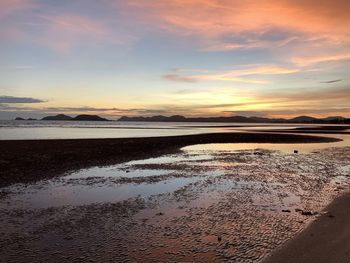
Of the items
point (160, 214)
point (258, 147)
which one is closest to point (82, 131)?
point (258, 147)

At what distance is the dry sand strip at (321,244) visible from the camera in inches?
294

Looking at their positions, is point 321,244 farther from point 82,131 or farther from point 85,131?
point 85,131

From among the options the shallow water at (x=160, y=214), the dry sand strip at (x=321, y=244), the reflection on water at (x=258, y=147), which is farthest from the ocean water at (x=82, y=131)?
the dry sand strip at (x=321, y=244)

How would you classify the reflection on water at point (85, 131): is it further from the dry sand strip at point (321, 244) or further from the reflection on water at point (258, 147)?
the dry sand strip at point (321, 244)

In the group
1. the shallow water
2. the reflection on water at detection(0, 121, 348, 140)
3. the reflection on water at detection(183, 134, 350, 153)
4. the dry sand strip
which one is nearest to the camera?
the dry sand strip

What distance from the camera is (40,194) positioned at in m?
14.6

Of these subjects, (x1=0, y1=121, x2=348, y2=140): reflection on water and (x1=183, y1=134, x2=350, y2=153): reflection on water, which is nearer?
(x1=183, y1=134, x2=350, y2=153): reflection on water

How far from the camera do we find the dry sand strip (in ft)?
24.5

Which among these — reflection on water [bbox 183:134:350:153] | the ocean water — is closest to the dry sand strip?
reflection on water [bbox 183:134:350:153]

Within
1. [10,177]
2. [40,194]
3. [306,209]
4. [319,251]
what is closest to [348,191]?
[306,209]

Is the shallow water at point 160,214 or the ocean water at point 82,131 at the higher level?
the ocean water at point 82,131

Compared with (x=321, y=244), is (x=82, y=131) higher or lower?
higher

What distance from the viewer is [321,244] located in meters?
8.32

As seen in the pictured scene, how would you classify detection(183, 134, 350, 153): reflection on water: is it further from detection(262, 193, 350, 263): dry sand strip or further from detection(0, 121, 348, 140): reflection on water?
detection(262, 193, 350, 263): dry sand strip
